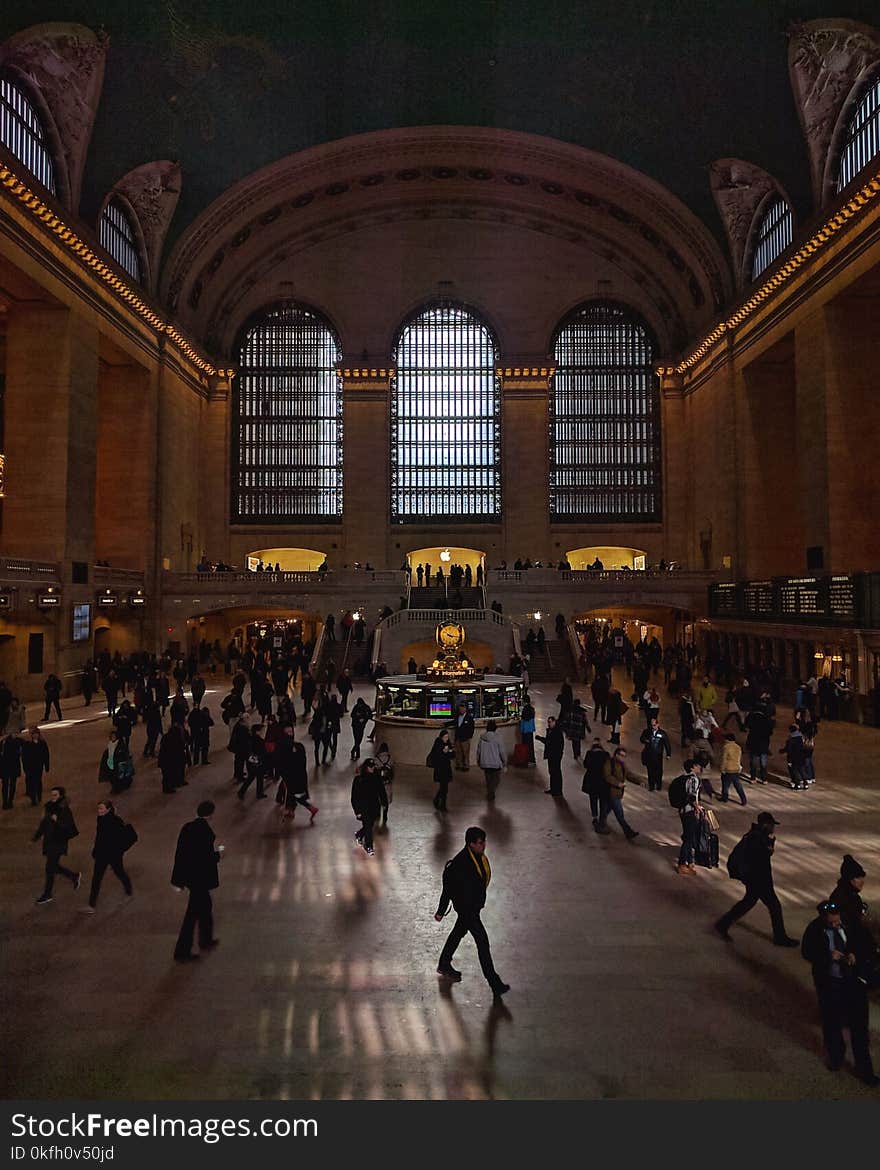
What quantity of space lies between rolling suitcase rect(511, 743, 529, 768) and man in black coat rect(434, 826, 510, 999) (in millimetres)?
6911

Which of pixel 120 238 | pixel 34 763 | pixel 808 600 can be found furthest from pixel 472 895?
pixel 120 238

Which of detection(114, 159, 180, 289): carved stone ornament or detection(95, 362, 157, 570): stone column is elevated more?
detection(114, 159, 180, 289): carved stone ornament

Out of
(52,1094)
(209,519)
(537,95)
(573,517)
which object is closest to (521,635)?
(573,517)

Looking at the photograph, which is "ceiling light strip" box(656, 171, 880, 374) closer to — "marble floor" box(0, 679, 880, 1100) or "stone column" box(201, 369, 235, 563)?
"marble floor" box(0, 679, 880, 1100)

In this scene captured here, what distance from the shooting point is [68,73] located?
22.5 metres

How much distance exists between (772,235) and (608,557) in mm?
17268

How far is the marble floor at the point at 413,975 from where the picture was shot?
421 centimetres

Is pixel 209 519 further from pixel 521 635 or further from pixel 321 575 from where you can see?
pixel 521 635

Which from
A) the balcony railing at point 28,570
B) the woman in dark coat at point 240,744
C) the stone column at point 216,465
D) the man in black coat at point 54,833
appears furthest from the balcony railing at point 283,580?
the man in black coat at point 54,833

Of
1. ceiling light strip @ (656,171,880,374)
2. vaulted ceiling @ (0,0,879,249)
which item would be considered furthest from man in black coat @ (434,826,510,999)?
vaulted ceiling @ (0,0,879,249)

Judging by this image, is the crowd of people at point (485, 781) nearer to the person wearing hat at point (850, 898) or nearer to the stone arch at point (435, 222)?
the person wearing hat at point (850, 898)

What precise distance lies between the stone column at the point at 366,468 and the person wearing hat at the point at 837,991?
33.6 m

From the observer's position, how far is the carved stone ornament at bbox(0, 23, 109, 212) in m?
21.1

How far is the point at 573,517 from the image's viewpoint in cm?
3812
